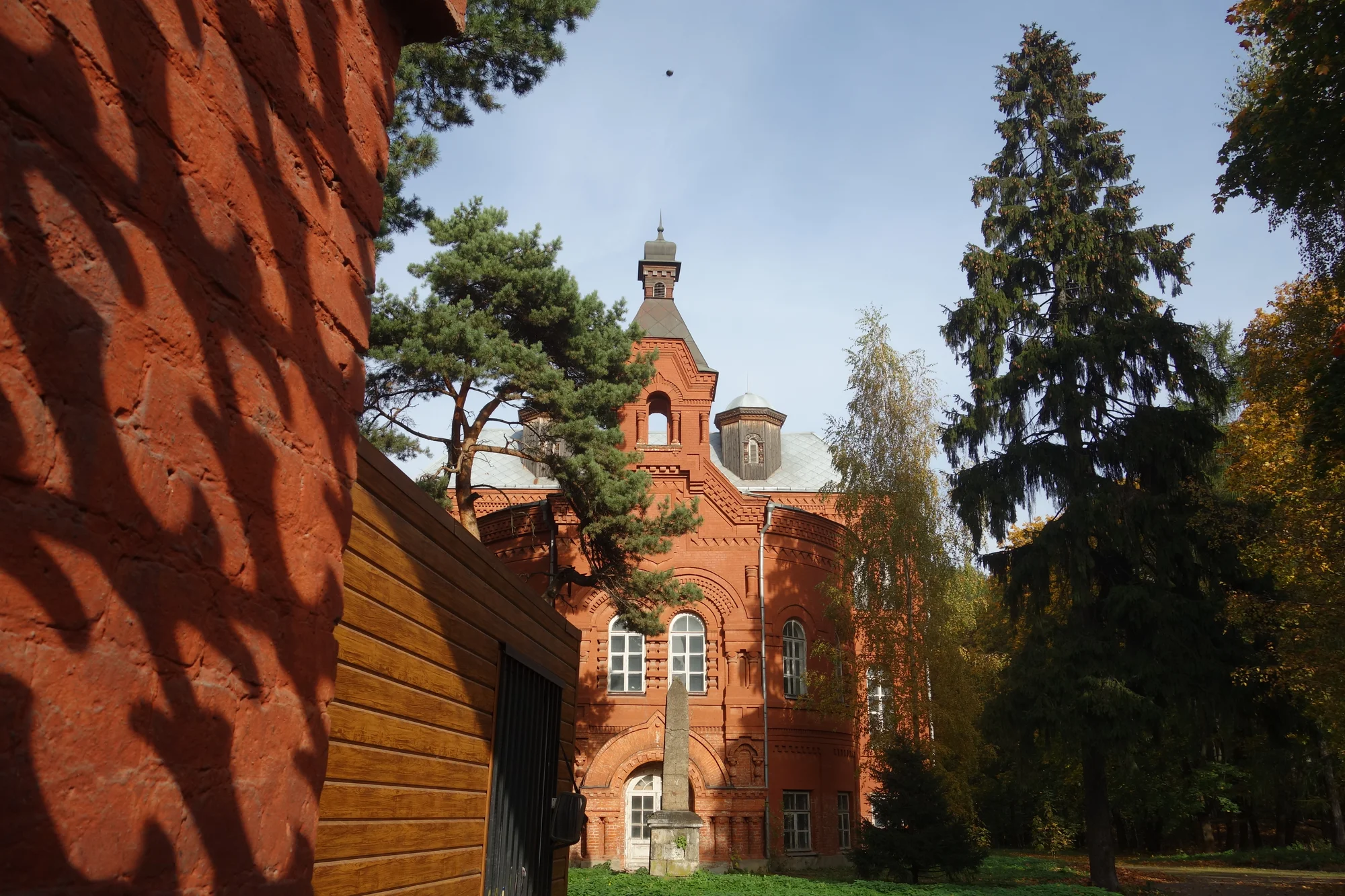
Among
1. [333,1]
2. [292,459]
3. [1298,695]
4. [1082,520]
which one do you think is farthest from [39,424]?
[1298,695]

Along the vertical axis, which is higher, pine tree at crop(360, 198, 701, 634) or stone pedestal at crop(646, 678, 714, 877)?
pine tree at crop(360, 198, 701, 634)

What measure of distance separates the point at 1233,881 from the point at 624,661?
14.9 metres

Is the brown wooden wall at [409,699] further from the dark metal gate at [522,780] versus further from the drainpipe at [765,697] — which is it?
the drainpipe at [765,697]

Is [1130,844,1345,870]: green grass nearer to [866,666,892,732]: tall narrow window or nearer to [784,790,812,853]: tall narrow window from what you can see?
[866,666,892,732]: tall narrow window

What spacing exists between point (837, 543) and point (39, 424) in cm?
2600

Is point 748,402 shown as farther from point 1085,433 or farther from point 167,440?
point 167,440

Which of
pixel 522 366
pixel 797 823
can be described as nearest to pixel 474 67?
pixel 522 366

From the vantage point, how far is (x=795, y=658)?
25234 millimetres

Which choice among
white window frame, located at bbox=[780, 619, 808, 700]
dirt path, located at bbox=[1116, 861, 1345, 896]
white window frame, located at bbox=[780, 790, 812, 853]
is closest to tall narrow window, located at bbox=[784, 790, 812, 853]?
white window frame, located at bbox=[780, 790, 812, 853]

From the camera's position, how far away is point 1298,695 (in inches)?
703

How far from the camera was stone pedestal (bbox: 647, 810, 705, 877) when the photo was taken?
1922cm

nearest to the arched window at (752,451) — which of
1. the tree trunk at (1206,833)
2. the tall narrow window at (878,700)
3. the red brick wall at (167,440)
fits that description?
the tall narrow window at (878,700)

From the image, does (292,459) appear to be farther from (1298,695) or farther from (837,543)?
(837,543)

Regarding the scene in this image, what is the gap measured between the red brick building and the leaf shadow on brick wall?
19.6m
